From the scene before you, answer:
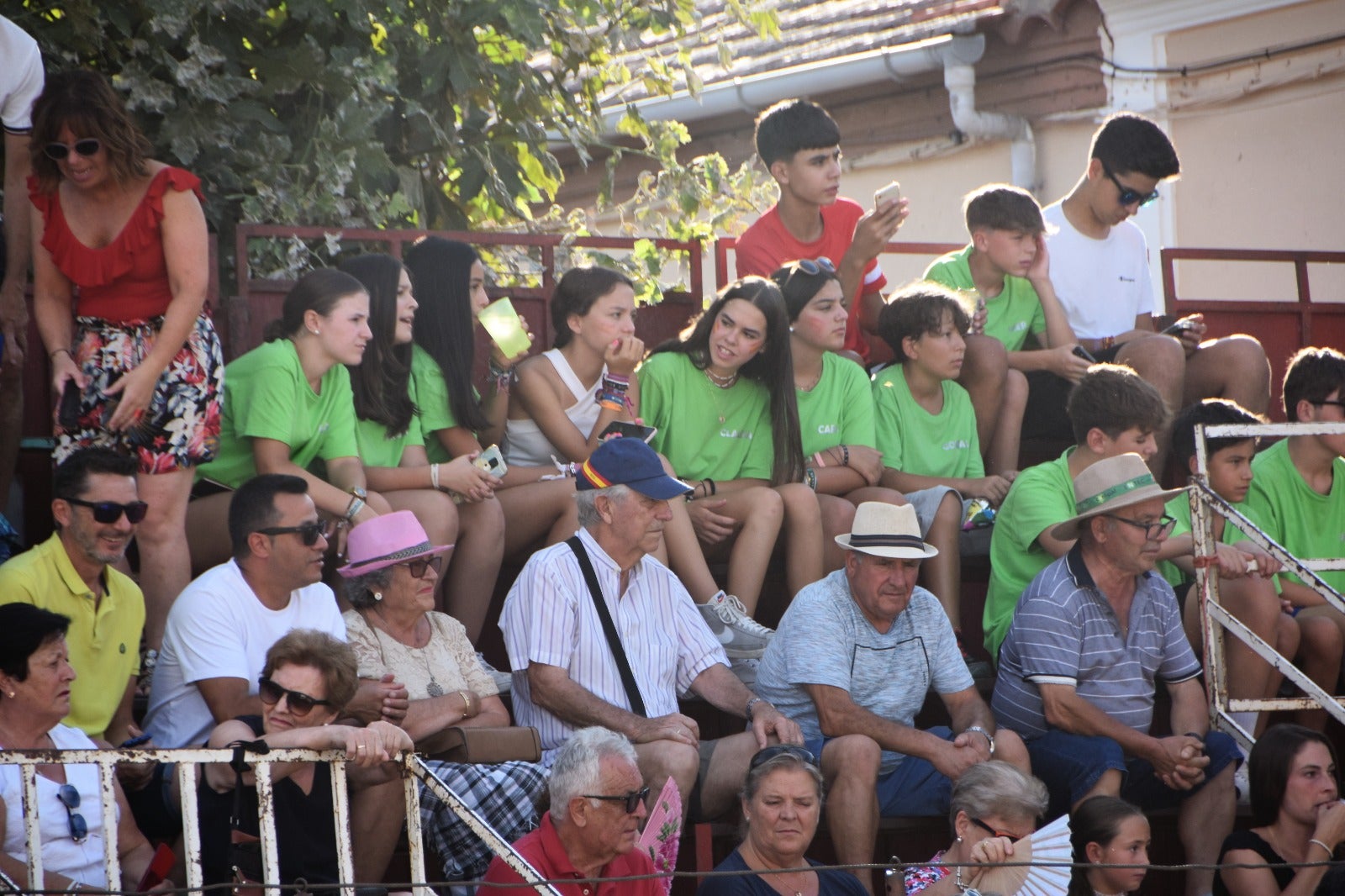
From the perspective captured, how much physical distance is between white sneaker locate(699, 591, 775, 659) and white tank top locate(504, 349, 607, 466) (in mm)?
Result: 994

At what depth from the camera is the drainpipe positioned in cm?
1166

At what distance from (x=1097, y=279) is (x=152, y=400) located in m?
4.66

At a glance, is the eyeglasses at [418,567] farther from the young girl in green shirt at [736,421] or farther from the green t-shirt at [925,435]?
the green t-shirt at [925,435]

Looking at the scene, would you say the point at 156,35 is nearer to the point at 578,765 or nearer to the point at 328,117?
the point at 328,117

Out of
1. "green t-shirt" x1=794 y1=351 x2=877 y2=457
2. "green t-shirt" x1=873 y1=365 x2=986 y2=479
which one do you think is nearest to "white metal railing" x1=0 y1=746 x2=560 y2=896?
"green t-shirt" x1=794 y1=351 x2=877 y2=457

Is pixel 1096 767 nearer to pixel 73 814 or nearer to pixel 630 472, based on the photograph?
pixel 630 472

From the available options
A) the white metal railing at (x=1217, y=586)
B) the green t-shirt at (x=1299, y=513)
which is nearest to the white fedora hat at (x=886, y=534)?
the white metal railing at (x=1217, y=586)

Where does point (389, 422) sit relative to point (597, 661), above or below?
above

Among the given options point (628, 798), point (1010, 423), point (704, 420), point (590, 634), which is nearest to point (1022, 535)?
point (1010, 423)

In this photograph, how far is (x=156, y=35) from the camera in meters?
8.10

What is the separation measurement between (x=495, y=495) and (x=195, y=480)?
1.17 m

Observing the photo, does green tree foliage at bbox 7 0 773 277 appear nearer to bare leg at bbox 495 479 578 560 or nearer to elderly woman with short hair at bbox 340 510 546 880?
bare leg at bbox 495 479 578 560

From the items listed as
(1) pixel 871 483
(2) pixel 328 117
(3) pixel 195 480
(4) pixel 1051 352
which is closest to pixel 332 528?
(3) pixel 195 480

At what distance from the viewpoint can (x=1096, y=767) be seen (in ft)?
20.0
